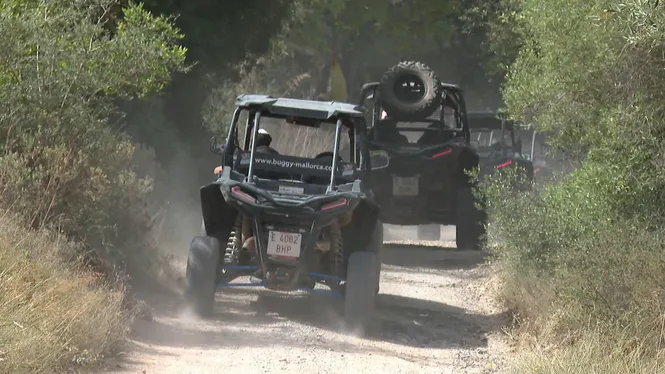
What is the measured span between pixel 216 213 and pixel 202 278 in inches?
35.8

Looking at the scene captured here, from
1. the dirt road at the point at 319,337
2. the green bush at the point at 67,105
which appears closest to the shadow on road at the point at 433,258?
the dirt road at the point at 319,337

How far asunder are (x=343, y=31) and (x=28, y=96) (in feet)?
73.6

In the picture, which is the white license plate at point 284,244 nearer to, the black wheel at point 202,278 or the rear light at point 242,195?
the rear light at point 242,195

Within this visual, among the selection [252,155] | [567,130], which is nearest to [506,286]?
[567,130]

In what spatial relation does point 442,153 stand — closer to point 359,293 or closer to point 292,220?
point 359,293

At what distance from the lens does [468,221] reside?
56.1ft

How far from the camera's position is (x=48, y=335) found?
812cm

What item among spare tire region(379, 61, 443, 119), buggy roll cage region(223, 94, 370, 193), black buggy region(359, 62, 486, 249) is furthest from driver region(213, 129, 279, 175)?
spare tire region(379, 61, 443, 119)

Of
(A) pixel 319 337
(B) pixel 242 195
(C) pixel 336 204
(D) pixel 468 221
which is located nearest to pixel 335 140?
(C) pixel 336 204

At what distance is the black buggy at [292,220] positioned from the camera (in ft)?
35.8

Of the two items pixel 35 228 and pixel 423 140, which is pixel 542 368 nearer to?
pixel 35 228

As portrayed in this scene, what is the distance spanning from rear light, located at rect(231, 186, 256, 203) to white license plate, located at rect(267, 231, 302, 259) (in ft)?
1.17

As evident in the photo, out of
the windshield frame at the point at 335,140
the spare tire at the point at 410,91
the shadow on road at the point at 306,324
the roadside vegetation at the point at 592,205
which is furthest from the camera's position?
Result: the spare tire at the point at 410,91

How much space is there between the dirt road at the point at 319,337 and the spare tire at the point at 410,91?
9.89 ft
